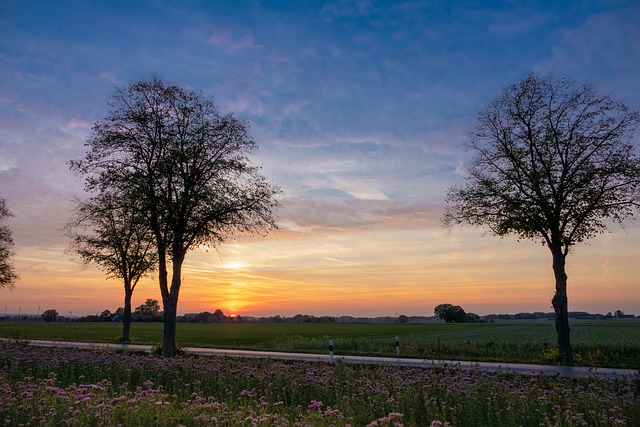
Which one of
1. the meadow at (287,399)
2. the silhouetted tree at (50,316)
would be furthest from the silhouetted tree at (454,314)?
the meadow at (287,399)

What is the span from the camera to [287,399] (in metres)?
11.5

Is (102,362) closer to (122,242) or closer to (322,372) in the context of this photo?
(322,372)

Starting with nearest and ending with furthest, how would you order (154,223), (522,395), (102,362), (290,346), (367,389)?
1. (522,395)
2. (367,389)
3. (102,362)
4. (154,223)
5. (290,346)

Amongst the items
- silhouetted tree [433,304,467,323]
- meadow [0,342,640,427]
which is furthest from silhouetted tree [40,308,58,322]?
meadow [0,342,640,427]

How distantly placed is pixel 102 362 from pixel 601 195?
22.7 m

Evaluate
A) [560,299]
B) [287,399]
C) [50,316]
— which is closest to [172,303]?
[287,399]

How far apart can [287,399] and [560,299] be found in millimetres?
16664

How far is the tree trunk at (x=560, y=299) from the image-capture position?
2194 cm

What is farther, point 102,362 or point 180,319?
point 180,319

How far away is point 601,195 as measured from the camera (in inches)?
861

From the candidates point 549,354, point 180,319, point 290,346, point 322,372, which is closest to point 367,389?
point 322,372

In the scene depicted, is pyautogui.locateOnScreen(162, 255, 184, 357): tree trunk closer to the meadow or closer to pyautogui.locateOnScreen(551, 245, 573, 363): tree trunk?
the meadow

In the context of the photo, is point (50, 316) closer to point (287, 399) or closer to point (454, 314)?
point (454, 314)

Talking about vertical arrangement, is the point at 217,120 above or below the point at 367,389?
above
